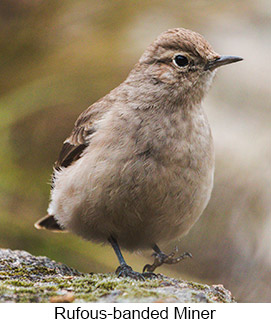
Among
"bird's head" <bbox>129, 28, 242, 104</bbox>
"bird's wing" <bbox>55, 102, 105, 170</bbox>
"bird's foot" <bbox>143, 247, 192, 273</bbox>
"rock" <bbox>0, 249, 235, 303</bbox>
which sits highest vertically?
"bird's head" <bbox>129, 28, 242, 104</bbox>

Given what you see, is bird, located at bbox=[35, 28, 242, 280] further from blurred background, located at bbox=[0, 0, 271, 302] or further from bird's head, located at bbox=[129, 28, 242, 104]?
blurred background, located at bbox=[0, 0, 271, 302]

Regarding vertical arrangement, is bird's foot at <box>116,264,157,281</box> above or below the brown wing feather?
below

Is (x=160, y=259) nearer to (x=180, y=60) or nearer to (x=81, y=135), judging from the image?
(x=81, y=135)

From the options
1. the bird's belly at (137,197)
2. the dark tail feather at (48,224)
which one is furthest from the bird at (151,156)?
the dark tail feather at (48,224)

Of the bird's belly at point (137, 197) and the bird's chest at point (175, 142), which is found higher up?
the bird's chest at point (175, 142)

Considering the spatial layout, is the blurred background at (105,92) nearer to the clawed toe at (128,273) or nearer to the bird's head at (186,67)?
the clawed toe at (128,273)

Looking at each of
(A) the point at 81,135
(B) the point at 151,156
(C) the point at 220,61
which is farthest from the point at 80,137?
(C) the point at 220,61

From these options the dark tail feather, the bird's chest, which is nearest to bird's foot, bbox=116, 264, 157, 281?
the bird's chest
